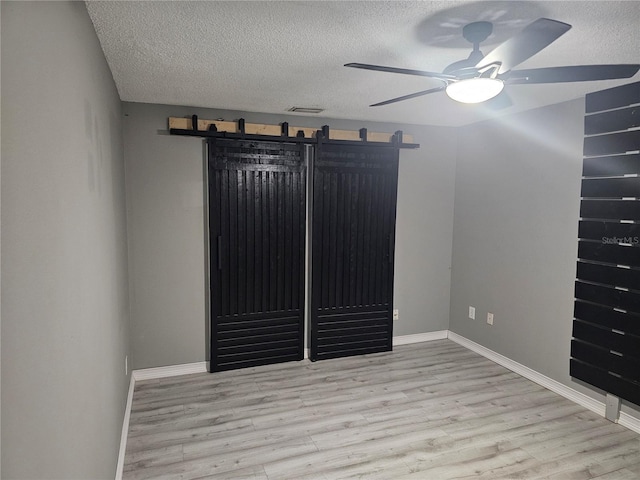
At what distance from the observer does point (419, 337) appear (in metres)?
4.75

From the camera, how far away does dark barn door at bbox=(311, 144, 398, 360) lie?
4.13 metres

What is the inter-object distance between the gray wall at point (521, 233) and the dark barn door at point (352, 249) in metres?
0.86

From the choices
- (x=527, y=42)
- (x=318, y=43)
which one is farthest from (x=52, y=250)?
(x=527, y=42)

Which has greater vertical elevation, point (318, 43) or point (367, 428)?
point (318, 43)

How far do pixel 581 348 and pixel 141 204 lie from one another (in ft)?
12.4

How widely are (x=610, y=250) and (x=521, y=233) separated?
0.88m

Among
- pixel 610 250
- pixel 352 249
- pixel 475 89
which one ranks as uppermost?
pixel 475 89

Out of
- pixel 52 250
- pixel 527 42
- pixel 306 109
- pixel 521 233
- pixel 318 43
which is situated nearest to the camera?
pixel 52 250

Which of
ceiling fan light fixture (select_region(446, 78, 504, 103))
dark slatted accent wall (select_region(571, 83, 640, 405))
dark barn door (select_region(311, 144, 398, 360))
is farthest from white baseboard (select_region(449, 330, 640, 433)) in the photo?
ceiling fan light fixture (select_region(446, 78, 504, 103))

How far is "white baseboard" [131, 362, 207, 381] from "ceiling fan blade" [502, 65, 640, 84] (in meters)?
3.37

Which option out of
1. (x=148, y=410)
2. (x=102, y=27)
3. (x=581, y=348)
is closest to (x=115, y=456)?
(x=148, y=410)

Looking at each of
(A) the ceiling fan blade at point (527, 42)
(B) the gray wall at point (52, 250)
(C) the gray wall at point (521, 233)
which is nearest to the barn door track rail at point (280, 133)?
(C) the gray wall at point (521, 233)

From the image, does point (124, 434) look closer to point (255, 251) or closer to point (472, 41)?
point (255, 251)

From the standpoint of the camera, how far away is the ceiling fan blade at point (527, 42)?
148cm
